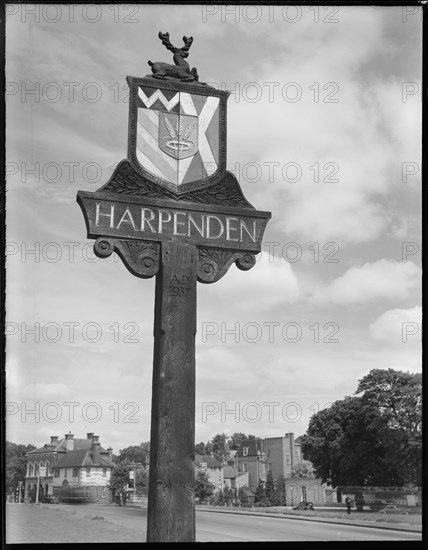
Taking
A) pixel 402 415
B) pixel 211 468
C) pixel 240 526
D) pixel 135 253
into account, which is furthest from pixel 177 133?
pixel 402 415

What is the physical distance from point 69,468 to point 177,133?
4600 millimetres

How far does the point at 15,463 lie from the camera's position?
6730 millimetres

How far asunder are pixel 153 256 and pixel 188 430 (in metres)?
1.52

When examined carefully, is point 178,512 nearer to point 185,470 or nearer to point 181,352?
point 185,470

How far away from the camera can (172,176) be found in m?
6.46

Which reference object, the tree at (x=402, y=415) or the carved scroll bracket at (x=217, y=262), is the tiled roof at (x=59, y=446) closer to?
the carved scroll bracket at (x=217, y=262)

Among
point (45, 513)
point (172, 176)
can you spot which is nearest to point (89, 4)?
point (172, 176)

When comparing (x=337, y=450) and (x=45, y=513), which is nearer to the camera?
(x=45, y=513)

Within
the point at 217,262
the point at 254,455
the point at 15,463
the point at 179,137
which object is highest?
the point at 179,137

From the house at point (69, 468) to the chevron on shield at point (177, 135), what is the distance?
2.55 meters

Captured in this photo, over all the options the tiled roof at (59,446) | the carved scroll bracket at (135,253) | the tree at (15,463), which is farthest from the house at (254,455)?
the carved scroll bracket at (135,253)

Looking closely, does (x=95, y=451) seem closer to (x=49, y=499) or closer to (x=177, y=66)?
(x=49, y=499)

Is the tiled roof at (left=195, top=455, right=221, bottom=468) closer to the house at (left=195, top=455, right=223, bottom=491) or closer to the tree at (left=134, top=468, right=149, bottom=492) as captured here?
the house at (left=195, top=455, right=223, bottom=491)

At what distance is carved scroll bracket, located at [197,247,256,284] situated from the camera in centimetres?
646
